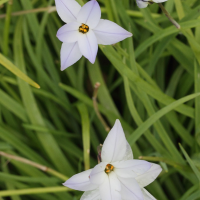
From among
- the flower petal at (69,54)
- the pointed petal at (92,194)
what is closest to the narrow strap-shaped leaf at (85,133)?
the pointed petal at (92,194)

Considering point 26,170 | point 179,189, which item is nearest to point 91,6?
point 26,170

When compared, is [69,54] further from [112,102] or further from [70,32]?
[112,102]

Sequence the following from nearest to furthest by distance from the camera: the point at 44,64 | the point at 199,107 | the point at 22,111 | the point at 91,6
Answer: the point at 91,6 → the point at 199,107 → the point at 22,111 → the point at 44,64

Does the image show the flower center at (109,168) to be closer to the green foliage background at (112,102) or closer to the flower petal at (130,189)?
the flower petal at (130,189)

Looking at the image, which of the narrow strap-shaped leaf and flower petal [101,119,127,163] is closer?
flower petal [101,119,127,163]

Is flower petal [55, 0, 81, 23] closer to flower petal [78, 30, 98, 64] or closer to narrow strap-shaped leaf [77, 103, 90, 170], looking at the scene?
flower petal [78, 30, 98, 64]

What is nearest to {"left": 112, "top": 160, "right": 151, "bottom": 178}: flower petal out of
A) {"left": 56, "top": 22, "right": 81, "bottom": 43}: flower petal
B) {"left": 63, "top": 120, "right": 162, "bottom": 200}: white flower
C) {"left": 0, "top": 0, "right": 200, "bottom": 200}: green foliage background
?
{"left": 63, "top": 120, "right": 162, "bottom": 200}: white flower

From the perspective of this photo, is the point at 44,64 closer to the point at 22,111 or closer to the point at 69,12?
the point at 22,111
